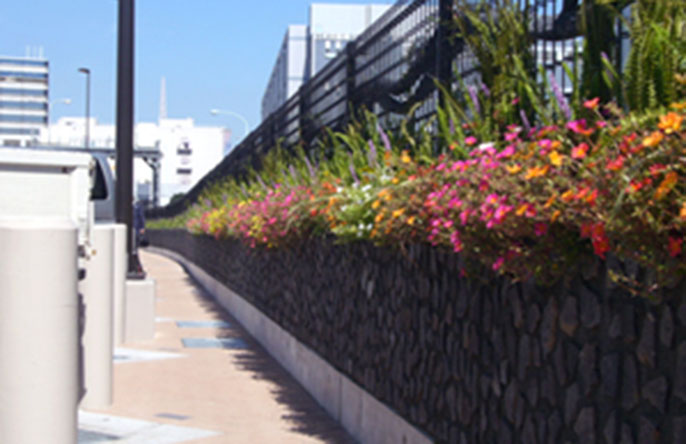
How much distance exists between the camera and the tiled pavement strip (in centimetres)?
724

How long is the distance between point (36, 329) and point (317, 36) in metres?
129

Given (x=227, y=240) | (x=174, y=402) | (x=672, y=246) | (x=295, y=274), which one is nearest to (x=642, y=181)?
(x=672, y=246)

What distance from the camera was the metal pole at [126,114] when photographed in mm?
13672

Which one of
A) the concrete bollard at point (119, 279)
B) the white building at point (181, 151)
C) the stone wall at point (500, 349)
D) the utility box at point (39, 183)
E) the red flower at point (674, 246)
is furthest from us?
the white building at point (181, 151)

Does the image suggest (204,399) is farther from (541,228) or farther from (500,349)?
(541,228)

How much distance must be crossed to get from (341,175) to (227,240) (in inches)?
336

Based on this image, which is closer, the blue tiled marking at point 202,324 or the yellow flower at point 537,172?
the yellow flower at point 537,172

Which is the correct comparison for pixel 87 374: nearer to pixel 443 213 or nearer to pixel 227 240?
pixel 443 213

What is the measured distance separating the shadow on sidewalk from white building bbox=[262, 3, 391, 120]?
390ft

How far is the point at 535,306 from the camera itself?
3977 millimetres

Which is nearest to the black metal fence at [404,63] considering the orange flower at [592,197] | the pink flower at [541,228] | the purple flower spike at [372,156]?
the purple flower spike at [372,156]

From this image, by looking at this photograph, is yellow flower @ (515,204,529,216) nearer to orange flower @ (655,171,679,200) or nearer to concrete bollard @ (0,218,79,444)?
orange flower @ (655,171,679,200)

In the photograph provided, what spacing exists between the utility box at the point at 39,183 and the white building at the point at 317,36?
12480 cm

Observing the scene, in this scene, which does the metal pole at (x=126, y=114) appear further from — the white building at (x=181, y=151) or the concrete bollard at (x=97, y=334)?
the white building at (x=181, y=151)
